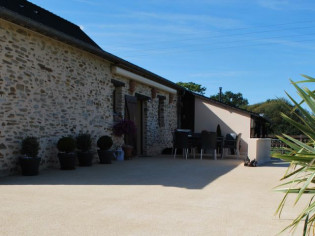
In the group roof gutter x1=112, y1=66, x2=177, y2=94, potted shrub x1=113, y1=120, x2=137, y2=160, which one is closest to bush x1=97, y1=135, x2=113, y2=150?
potted shrub x1=113, y1=120, x2=137, y2=160

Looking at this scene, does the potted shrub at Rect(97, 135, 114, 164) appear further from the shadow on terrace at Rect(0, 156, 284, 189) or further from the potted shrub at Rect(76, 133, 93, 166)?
the shadow on terrace at Rect(0, 156, 284, 189)

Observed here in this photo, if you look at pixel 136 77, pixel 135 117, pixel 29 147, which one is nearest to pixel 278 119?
pixel 135 117

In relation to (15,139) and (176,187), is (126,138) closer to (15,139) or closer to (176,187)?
(15,139)

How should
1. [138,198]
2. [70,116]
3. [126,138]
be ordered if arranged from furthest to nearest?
[126,138] < [70,116] < [138,198]

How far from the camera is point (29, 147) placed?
653 centimetres

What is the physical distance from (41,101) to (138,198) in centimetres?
403

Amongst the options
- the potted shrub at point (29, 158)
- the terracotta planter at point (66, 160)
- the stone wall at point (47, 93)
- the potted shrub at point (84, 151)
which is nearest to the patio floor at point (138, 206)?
the potted shrub at point (29, 158)

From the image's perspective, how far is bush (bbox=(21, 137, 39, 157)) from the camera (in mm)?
6531

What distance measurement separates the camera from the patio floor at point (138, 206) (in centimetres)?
314

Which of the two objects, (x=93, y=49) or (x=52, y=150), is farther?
(x=93, y=49)

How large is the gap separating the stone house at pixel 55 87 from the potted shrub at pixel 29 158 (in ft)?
0.70

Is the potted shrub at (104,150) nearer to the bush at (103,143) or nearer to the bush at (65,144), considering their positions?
the bush at (103,143)

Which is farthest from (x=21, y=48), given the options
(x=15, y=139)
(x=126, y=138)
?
(x=126, y=138)

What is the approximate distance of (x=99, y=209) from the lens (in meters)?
3.84
